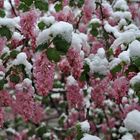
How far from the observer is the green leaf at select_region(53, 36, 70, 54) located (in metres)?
2.05

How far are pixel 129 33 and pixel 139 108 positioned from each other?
2.00 ft

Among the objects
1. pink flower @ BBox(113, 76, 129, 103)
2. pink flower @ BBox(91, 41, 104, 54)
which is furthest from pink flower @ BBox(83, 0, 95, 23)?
pink flower @ BBox(113, 76, 129, 103)

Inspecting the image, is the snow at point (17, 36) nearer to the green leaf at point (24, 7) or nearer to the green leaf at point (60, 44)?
the green leaf at point (24, 7)

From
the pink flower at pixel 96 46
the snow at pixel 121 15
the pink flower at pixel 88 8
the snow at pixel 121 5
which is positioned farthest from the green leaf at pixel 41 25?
the snow at pixel 121 5

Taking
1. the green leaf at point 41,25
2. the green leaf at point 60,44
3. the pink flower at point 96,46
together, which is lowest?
the green leaf at point 60,44

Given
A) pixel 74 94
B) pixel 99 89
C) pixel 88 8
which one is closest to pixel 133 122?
pixel 74 94

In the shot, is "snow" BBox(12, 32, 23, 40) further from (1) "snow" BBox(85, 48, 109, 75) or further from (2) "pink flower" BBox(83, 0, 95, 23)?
(2) "pink flower" BBox(83, 0, 95, 23)

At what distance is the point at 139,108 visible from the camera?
106 inches

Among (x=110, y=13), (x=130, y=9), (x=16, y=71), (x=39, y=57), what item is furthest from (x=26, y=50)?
(x=130, y=9)

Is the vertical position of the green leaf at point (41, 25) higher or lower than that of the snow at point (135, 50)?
higher

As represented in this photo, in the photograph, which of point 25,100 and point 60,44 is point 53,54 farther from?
point 25,100

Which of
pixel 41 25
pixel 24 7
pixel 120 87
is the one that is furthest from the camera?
pixel 24 7

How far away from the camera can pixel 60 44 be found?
2.05 m

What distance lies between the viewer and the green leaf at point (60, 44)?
6.72 feet
